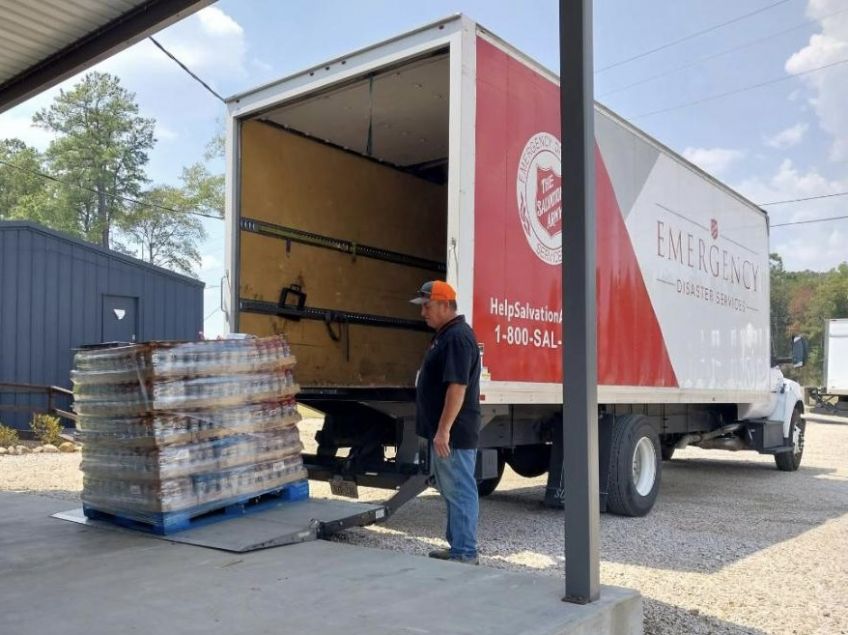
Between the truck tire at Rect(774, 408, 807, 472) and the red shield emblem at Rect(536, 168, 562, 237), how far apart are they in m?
7.42

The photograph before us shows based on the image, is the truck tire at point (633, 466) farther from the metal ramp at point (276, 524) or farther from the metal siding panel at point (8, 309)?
the metal siding panel at point (8, 309)

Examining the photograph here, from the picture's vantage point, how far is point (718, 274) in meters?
9.54

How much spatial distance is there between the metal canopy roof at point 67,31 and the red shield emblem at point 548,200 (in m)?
2.80

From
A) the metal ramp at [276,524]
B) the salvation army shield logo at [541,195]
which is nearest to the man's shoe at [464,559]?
the metal ramp at [276,524]

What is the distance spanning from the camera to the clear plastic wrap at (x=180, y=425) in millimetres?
4984

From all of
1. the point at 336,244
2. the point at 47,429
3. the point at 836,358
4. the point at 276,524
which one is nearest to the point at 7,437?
the point at 47,429

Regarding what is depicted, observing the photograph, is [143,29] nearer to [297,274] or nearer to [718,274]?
[297,274]

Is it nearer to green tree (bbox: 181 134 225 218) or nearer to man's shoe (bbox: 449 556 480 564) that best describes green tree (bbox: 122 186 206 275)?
green tree (bbox: 181 134 225 218)

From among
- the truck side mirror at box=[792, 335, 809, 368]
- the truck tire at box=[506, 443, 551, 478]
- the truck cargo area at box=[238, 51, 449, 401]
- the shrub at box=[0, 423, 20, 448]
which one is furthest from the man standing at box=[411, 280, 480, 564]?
the shrub at box=[0, 423, 20, 448]

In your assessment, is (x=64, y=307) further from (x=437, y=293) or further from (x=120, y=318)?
(x=437, y=293)

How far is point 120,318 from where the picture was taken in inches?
607

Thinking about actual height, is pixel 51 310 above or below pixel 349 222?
below

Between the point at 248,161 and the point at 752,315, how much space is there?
23.4 feet

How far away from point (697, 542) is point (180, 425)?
4.22 metres
